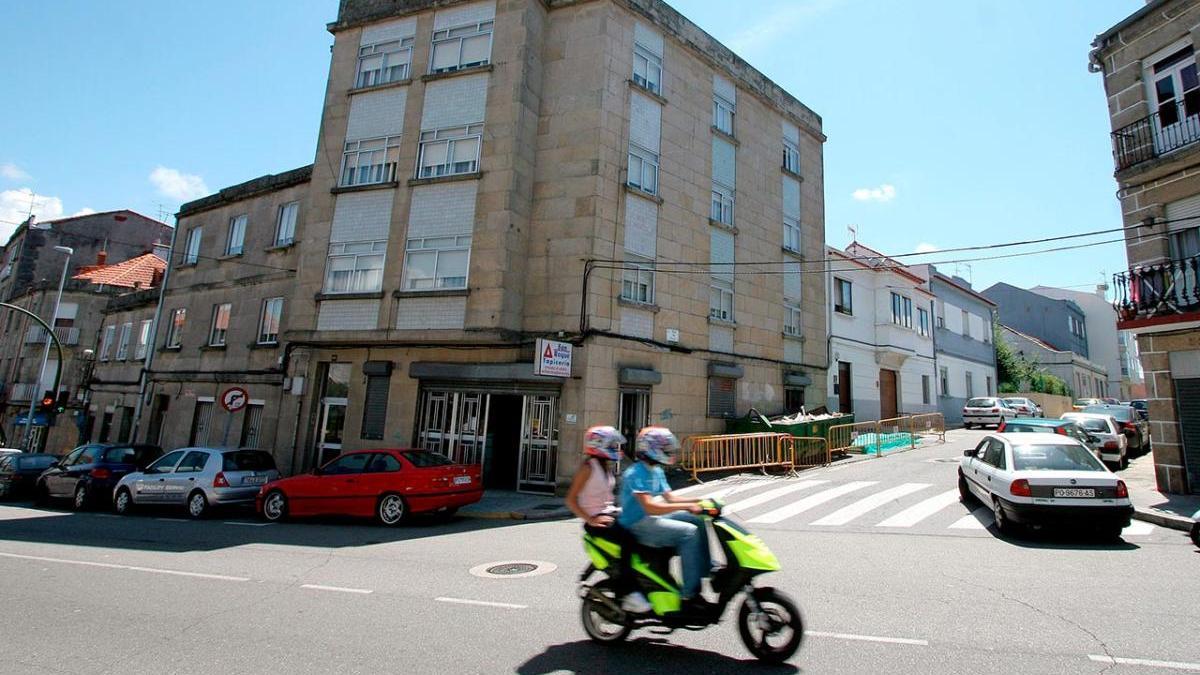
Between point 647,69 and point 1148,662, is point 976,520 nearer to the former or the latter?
point 1148,662

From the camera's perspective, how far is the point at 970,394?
34.1 m

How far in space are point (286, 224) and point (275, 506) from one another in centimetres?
1194

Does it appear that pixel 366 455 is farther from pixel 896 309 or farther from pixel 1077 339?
pixel 1077 339

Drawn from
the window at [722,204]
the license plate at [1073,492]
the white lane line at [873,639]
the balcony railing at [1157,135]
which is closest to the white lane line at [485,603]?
the white lane line at [873,639]

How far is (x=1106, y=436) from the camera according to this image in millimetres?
16156

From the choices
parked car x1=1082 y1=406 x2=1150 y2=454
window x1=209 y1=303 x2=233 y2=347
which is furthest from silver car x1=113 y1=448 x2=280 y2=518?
parked car x1=1082 y1=406 x2=1150 y2=454

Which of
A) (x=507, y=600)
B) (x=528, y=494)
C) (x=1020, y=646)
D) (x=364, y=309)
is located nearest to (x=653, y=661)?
(x=507, y=600)

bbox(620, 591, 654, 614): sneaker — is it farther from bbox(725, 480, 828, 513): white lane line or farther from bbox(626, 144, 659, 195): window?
bbox(626, 144, 659, 195): window

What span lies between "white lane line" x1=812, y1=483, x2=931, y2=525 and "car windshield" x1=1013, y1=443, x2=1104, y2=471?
268cm

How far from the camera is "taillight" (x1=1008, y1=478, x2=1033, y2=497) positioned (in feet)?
27.2

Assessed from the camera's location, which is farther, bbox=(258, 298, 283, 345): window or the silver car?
bbox=(258, 298, 283, 345): window

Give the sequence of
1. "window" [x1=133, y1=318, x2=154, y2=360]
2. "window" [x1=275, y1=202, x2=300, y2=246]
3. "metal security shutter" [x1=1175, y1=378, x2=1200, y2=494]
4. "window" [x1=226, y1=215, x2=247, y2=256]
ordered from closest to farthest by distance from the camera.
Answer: "metal security shutter" [x1=1175, y1=378, x2=1200, y2=494] < "window" [x1=275, y1=202, x2=300, y2=246] < "window" [x1=226, y1=215, x2=247, y2=256] < "window" [x1=133, y1=318, x2=154, y2=360]

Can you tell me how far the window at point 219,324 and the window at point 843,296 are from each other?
22.9 meters

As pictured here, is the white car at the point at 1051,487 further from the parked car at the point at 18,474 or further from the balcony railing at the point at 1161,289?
the parked car at the point at 18,474
